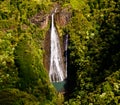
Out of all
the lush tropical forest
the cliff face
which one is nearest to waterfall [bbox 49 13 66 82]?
the cliff face

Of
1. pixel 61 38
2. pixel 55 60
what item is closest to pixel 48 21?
pixel 61 38

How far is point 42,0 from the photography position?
6188 cm

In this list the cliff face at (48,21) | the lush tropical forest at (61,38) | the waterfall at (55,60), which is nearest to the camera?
the lush tropical forest at (61,38)

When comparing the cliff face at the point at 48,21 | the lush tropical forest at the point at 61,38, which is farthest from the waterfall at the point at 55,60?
the lush tropical forest at the point at 61,38

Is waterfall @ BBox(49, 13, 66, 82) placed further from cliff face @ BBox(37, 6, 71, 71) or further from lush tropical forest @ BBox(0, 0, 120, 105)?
lush tropical forest @ BBox(0, 0, 120, 105)

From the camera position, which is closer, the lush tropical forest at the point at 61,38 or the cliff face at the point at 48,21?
the lush tropical forest at the point at 61,38

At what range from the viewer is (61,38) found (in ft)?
192

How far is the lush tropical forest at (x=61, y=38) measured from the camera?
167 ft

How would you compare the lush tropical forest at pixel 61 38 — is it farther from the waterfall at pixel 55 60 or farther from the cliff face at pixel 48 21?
the waterfall at pixel 55 60

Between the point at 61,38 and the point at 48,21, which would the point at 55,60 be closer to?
the point at 61,38

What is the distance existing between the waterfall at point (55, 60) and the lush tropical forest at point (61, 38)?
0.73 metres

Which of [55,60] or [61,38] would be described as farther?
[61,38]

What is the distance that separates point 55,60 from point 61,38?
9.65 feet

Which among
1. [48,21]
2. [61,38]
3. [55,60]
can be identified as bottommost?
[55,60]
